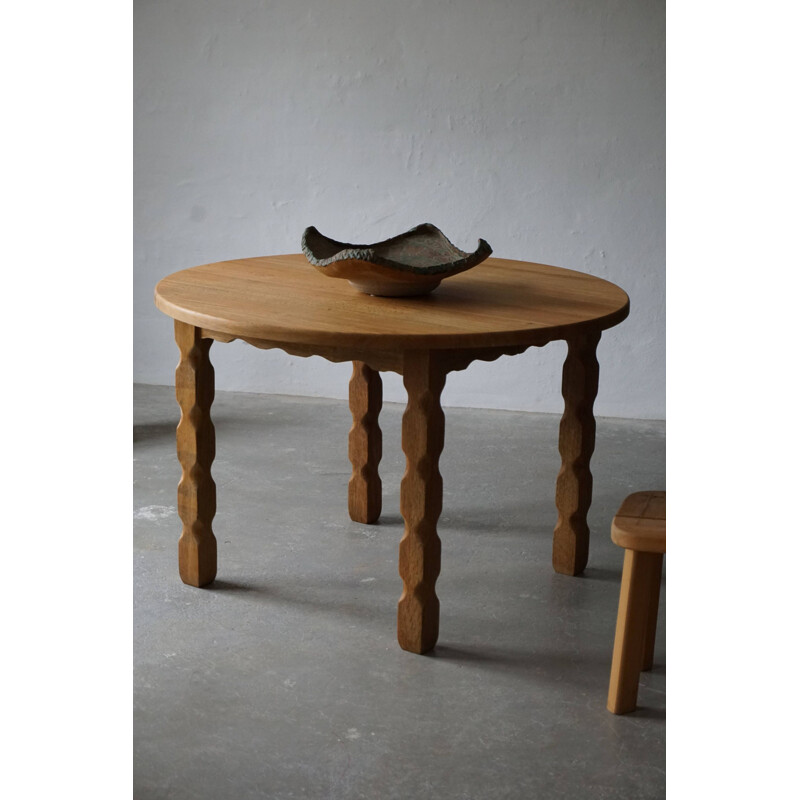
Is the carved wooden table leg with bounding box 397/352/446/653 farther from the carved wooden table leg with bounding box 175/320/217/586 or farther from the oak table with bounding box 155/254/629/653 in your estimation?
the carved wooden table leg with bounding box 175/320/217/586

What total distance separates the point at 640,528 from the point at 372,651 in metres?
0.83

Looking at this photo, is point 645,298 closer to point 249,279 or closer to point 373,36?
point 373,36

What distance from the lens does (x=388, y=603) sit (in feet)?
9.30

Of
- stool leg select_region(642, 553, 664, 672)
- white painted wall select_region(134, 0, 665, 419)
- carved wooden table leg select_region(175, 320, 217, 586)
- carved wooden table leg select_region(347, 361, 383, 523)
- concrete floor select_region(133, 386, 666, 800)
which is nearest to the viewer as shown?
concrete floor select_region(133, 386, 666, 800)

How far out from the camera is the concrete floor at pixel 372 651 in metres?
2.05

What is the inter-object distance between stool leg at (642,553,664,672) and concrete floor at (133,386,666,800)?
49 millimetres

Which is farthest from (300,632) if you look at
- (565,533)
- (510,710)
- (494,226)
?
(494,226)

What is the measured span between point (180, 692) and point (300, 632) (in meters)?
0.41

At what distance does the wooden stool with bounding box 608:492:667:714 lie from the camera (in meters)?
2.10

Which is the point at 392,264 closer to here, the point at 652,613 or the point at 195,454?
the point at 195,454

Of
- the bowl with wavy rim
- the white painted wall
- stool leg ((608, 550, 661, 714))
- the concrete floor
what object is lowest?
the concrete floor

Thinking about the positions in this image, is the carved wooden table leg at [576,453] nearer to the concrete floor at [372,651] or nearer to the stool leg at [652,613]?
the concrete floor at [372,651]

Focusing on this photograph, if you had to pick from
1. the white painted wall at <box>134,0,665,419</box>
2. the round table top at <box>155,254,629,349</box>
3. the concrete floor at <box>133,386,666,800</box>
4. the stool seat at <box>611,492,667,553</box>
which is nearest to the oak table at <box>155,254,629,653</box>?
the round table top at <box>155,254,629,349</box>

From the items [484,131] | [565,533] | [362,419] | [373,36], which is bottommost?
[565,533]
